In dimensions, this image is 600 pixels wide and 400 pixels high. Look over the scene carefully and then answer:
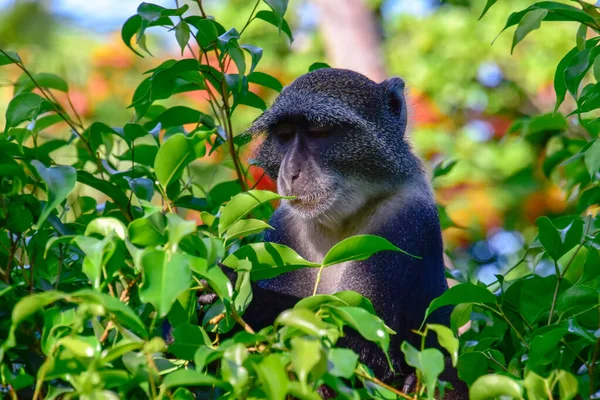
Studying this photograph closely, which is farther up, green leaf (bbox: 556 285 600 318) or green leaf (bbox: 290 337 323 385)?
green leaf (bbox: 290 337 323 385)

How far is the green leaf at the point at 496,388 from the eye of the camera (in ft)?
6.34

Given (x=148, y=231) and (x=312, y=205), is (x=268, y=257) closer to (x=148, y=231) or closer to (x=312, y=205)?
(x=148, y=231)

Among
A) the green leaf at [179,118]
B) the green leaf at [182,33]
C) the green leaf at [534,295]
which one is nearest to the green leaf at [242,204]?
the green leaf at [182,33]

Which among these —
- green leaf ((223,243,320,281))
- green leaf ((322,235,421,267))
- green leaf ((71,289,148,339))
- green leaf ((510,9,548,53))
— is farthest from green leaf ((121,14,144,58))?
green leaf ((71,289,148,339))

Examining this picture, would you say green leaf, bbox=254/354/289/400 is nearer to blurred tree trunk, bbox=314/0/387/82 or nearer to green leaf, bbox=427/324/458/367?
green leaf, bbox=427/324/458/367

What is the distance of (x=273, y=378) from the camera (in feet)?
5.57

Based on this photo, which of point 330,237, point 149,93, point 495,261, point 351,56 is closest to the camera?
point 149,93

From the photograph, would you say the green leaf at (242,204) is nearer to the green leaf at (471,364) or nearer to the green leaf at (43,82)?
the green leaf at (471,364)

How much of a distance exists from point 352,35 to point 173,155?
391 inches

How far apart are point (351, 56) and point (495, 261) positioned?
214 inches

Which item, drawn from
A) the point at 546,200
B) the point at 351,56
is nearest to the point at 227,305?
the point at 351,56

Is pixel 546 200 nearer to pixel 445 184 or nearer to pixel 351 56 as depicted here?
pixel 445 184

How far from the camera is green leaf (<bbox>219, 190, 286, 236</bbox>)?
225cm

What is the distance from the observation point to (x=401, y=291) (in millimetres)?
3916
